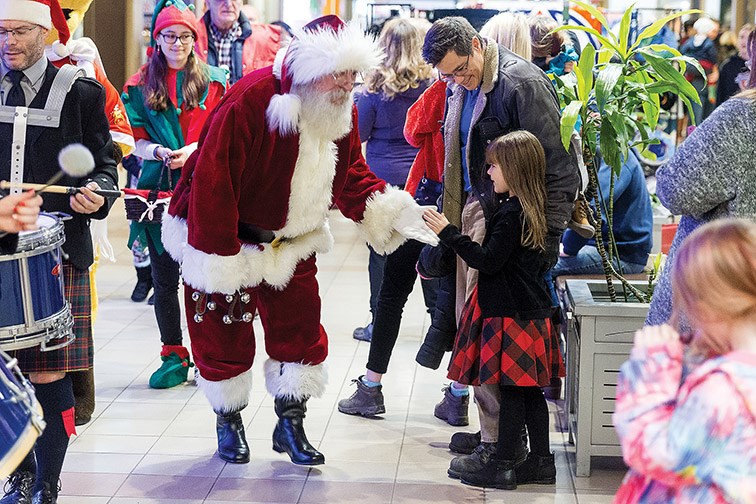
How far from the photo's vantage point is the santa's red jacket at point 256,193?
11.2 feet

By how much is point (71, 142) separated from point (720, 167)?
6.10ft

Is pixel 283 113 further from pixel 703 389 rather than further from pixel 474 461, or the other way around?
pixel 703 389

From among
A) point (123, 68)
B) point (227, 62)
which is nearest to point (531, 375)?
point (227, 62)

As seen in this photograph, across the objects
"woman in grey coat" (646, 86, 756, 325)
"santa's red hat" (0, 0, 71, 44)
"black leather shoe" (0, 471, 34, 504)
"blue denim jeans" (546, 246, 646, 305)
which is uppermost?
"santa's red hat" (0, 0, 71, 44)

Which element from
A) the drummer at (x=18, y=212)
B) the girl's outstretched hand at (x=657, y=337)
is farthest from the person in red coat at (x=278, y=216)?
the girl's outstretched hand at (x=657, y=337)

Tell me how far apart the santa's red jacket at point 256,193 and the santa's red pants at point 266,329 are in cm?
8

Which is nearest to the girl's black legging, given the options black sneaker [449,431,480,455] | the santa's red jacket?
black sneaker [449,431,480,455]

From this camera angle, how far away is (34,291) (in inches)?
114

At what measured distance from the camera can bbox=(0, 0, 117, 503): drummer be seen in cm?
319

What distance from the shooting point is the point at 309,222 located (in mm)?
3621

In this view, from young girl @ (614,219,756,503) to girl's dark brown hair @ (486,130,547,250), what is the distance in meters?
1.43

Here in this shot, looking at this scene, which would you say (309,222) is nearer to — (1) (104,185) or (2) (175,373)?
(1) (104,185)

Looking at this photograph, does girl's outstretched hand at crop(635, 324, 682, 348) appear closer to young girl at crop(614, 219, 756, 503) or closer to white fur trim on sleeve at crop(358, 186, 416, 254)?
young girl at crop(614, 219, 756, 503)

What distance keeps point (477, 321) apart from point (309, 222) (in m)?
0.65
